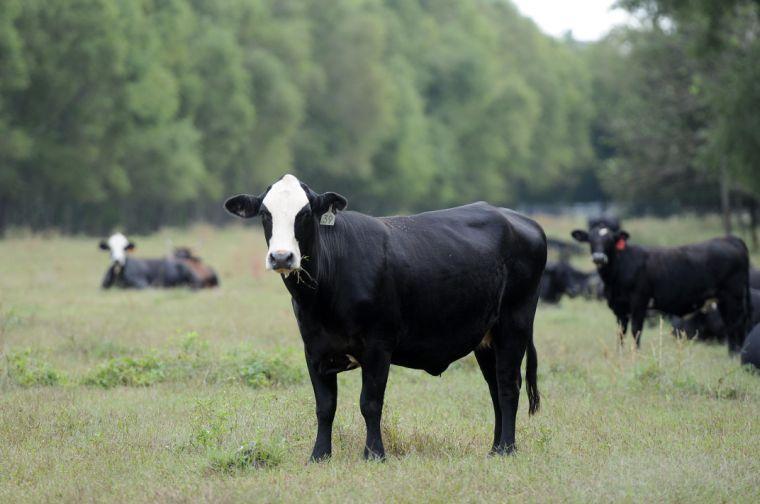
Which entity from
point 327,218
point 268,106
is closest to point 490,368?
point 327,218

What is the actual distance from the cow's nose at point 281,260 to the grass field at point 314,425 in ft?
4.45

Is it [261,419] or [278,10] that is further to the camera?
[278,10]

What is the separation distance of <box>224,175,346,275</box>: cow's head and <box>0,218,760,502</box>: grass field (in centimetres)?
143

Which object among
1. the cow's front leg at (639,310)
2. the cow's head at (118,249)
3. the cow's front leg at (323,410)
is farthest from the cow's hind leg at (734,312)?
the cow's head at (118,249)

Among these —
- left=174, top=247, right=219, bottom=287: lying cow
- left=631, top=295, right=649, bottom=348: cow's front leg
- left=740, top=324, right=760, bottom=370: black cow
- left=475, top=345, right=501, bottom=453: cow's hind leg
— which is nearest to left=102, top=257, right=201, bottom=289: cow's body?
left=174, top=247, right=219, bottom=287: lying cow

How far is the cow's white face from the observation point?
24.9 ft

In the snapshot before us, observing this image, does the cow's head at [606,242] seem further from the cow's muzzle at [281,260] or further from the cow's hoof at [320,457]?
the cow's muzzle at [281,260]

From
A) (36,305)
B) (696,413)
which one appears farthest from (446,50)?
(696,413)

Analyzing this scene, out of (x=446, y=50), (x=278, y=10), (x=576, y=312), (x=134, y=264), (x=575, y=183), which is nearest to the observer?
(x=576, y=312)

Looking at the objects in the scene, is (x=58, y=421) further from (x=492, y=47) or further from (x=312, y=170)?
(x=492, y=47)

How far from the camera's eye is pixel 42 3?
41312 mm

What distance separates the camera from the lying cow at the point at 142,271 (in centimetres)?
2705

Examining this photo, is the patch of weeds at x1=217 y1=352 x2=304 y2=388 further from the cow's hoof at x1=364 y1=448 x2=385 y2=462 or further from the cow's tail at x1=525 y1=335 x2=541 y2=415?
the cow's hoof at x1=364 y1=448 x2=385 y2=462

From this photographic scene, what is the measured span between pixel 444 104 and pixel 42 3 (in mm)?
47745
